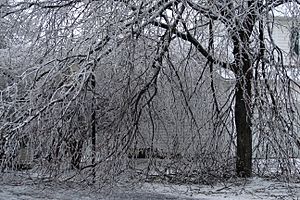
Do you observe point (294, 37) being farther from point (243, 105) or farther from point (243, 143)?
point (243, 143)

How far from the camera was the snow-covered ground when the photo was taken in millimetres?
8297

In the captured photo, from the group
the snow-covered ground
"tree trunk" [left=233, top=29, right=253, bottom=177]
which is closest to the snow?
the snow-covered ground

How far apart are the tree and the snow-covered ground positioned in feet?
1.91

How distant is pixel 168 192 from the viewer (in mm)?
8938

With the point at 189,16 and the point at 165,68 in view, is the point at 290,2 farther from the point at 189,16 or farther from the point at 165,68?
the point at 165,68

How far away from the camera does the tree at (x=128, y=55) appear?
27.1 ft

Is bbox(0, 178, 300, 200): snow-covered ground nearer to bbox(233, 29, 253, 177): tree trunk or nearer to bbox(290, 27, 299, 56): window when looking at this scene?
bbox(233, 29, 253, 177): tree trunk

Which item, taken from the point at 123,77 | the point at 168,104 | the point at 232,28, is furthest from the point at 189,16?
the point at 168,104

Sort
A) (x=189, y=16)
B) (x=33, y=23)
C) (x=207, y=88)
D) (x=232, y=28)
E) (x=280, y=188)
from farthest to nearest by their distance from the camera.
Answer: (x=207, y=88)
(x=33, y=23)
(x=280, y=188)
(x=189, y=16)
(x=232, y=28)

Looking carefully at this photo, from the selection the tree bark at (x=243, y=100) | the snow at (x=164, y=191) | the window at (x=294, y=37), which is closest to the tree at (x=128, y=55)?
the tree bark at (x=243, y=100)

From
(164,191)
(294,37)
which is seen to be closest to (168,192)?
(164,191)

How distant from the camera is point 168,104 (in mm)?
10328

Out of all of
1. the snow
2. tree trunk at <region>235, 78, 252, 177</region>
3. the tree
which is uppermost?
the tree

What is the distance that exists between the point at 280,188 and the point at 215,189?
1.10 metres
